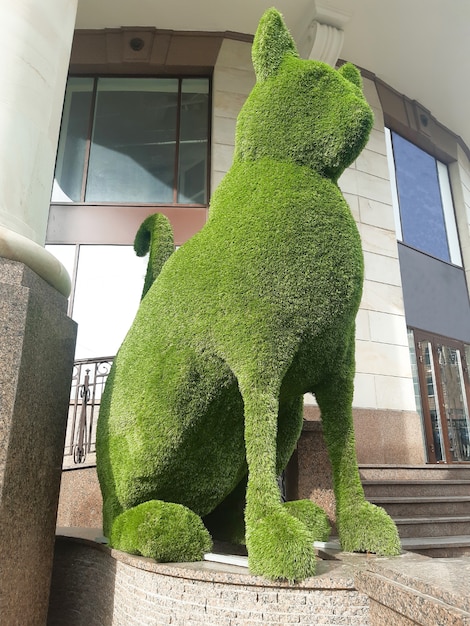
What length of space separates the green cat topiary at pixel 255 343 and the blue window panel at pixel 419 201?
8.93m

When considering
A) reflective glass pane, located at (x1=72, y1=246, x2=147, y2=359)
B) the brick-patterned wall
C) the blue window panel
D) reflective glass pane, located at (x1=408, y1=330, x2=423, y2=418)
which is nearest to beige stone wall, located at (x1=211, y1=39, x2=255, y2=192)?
reflective glass pane, located at (x1=72, y1=246, x2=147, y2=359)

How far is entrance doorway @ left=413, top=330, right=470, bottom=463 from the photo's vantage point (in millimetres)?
9891

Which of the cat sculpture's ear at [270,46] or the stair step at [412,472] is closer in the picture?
the cat sculpture's ear at [270,46]

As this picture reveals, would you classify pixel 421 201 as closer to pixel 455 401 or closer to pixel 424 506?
pixel 455 401

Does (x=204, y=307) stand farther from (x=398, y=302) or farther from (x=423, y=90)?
(x=423, y=90)

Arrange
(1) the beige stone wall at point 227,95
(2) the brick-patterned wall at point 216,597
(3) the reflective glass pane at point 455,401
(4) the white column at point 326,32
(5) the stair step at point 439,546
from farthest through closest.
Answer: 1. (3) the reflective glass pane at point 455,401
2. (1) the beige stone wall at point 227,95
3. (4) the white column at point 326,32
4. (5) the stair step at point 439,546
5. (2) the brick-patterned wall at point 216,597

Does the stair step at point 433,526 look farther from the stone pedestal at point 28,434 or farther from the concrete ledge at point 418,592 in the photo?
the stone pedestal at point 28,434

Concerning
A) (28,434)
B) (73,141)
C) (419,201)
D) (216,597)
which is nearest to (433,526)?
(216,597)

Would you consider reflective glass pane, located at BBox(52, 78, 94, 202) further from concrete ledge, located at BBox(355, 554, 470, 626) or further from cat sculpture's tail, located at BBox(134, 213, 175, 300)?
concrete ledge, located at BBox(355, 554, 470, 626)

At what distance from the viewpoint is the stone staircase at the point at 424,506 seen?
14.4 feet

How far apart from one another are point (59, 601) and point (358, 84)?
3513mm

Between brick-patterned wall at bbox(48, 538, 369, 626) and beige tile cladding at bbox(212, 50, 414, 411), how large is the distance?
6290mm

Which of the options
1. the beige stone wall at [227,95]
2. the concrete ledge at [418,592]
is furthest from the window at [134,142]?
the concrete ledge at [418,592]

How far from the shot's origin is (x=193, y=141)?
10.0 metres
